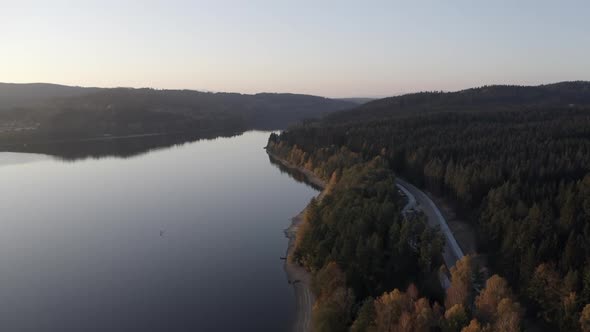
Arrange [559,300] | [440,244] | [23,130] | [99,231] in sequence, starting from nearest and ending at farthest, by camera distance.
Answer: [559,300]
[440,244]
[99,231]
[23,130]

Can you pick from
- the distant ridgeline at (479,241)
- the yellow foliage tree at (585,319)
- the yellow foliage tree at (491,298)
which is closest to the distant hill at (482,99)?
the distant ridgeline at (479,241)

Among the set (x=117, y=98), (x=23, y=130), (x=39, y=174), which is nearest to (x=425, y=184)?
(x=39, y=174)

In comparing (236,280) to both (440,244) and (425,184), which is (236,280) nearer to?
(440,244)

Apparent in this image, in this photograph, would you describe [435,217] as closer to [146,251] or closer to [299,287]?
[299,287]

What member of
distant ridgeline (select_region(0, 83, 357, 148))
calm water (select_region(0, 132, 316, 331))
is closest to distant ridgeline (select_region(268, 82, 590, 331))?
calm water (select_region(0, 132, 316, 331))

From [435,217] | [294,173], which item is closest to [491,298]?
[435,217]

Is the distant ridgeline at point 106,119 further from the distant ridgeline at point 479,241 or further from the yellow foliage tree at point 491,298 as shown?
the yellow foliage tree at point 491,298
